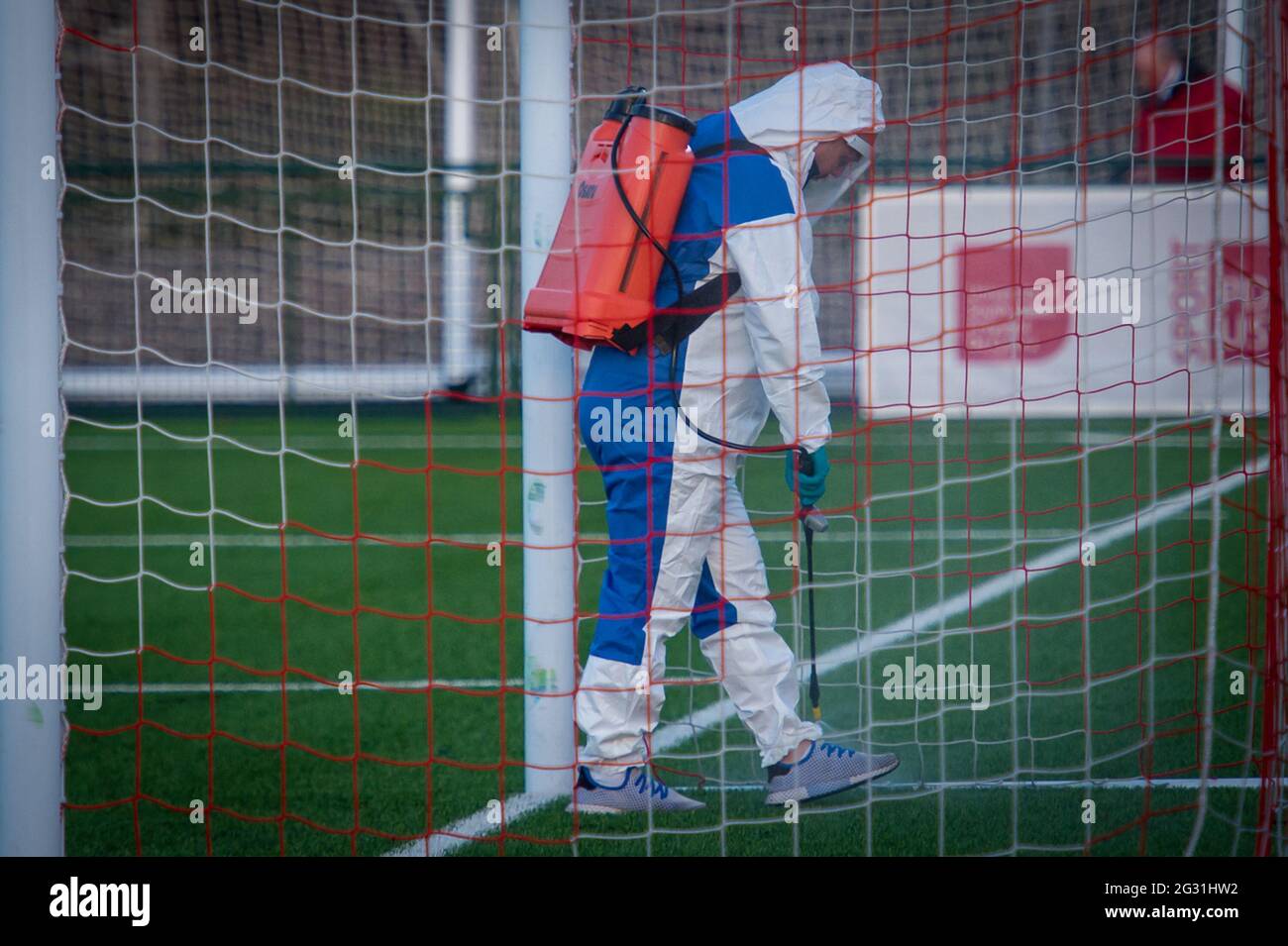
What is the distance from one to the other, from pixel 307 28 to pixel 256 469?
5.10m

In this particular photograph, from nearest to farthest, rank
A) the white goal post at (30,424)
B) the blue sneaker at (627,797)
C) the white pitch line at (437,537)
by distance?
the white goal post at (30,424), the blue sneaker at (627,797), the white pitch line at (437,537)

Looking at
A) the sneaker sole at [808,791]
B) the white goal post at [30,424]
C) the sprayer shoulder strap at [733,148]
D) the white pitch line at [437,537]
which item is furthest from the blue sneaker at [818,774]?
the white pitch line at [437,537]

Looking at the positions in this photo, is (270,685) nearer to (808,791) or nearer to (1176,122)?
(808,791)

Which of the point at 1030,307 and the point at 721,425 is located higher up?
the point at 1030,307

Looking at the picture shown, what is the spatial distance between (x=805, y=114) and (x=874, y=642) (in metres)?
2.29

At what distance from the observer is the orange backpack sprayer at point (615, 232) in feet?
9.78

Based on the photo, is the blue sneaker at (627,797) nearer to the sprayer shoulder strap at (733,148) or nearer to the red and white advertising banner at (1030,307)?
the sprayer shoulder strap at (733,148)

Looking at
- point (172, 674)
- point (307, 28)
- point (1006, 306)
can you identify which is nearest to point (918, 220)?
point (1006, 306)

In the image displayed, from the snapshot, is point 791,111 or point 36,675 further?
point 791,111

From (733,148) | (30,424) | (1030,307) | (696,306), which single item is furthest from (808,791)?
(1030,307)

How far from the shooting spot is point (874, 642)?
15.5ft

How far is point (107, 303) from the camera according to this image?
12.0 meters
